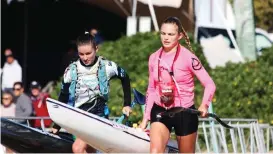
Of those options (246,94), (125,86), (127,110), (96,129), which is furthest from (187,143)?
(246,94)

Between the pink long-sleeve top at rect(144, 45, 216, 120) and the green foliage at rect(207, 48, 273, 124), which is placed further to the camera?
the green foliage at rect(207, 48, 273, 124)

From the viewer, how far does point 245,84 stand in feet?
52.1

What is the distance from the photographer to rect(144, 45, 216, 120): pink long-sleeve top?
8344mm

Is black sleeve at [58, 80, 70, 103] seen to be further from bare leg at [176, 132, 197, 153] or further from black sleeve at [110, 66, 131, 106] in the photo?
bare leg at [176, 132, 197, 153]

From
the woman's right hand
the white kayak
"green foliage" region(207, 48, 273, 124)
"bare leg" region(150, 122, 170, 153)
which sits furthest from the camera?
"green foliage" region(207, 48, 273, 124)

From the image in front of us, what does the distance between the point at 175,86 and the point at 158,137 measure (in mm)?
502

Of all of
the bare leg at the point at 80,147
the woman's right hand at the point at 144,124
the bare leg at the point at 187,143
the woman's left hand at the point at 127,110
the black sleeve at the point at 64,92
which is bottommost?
the bare leg at the point at 80,147

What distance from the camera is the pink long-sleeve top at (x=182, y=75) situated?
8344 millimetres

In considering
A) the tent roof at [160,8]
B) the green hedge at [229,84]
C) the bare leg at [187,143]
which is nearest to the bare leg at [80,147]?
the bare leg at [187,143]

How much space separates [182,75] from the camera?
8.37m

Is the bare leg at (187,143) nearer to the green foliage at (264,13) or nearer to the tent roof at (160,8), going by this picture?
the tent roof at (160,8)

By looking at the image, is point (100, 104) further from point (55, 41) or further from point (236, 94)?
point (55, 41)

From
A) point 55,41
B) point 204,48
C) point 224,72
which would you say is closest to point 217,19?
point 204,48

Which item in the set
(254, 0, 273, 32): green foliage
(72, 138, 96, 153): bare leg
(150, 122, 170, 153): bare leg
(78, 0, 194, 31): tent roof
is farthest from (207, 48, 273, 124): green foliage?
(254, 0, 273, 32): green foliage
